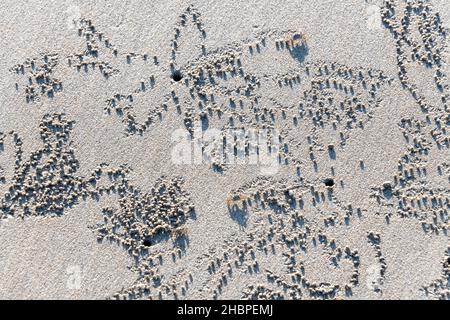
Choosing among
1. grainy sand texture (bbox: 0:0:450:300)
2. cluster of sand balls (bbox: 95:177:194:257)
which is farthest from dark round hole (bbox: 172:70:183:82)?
cluster of sand balls (bbox: 95:177:194:257)

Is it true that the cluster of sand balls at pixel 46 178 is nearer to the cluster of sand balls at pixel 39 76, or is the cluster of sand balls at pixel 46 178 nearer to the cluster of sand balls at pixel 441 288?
the cluster of sand balls at pixel 39 76

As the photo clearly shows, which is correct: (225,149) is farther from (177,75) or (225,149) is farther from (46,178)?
(46,178)

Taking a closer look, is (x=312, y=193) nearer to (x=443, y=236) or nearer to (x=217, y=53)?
(x=443, y=236)

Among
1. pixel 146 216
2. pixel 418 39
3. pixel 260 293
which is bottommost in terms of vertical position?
pixel 260 293

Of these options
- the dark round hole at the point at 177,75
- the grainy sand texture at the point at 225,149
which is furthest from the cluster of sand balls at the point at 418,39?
the dark round hole at the point at 177,75

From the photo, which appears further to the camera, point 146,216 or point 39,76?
point 39,76

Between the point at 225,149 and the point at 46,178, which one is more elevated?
the point at 225,149

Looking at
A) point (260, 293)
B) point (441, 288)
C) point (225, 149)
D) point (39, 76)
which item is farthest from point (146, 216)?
point (441, 288)

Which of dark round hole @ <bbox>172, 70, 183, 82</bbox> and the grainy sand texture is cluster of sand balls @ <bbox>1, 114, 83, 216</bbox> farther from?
dark round hole @ <bbox>172, 70, 183, 82</bbox>

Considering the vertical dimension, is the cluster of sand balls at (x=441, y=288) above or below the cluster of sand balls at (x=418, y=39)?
below
